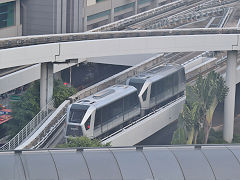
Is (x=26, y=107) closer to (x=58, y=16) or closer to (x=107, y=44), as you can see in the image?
(x=107, y=44)

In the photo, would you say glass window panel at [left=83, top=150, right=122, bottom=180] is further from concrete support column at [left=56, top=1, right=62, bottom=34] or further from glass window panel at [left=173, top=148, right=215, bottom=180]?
concrete support column at [left=56, top=1, right=62, bottom=34]

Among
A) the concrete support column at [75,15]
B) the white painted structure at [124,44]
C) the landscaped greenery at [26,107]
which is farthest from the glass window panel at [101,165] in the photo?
the concrete support column at [75,15]

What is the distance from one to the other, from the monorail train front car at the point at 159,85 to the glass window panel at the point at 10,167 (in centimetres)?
2638

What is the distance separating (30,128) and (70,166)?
73.0 ft

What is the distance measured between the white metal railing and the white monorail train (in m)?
3.19

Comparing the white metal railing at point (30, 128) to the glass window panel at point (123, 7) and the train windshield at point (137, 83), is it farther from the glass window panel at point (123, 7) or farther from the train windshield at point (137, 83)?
the glass window panel at point (123, 7)

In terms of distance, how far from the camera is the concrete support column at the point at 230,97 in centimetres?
Result: 4547

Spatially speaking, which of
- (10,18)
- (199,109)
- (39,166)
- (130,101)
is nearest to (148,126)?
(130,101)

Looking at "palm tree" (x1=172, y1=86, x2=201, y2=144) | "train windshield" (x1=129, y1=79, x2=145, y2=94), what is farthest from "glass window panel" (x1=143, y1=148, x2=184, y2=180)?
"train windshield" (x1=129, y1=79, x2=145, y2=94)

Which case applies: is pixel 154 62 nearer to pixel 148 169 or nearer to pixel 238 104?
pixel 238 104

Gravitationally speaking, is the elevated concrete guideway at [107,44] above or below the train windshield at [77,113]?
above

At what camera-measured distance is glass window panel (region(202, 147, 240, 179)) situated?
17.1 metres

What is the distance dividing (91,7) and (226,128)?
26372 millimetres

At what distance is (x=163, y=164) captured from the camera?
1697cm
